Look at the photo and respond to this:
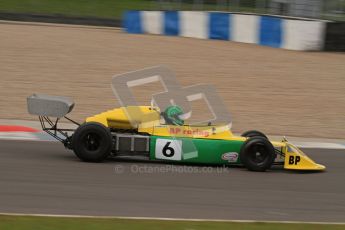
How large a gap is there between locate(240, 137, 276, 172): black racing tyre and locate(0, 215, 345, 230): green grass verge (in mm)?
2302

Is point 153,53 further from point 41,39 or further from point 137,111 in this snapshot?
point 137,111

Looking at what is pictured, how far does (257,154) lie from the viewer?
8.39 metres

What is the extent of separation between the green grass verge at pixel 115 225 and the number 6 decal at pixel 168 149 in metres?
2.41

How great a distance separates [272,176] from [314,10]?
14761mm

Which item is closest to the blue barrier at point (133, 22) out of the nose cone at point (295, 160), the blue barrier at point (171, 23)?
the blue barrier at point (171, 23)

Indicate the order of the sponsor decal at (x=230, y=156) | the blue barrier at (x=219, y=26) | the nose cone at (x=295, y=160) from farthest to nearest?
the blue barrier at (x=219, y=26), the nose cone at (x=295, y=160), the sponsor decal at (x=230, y=156)

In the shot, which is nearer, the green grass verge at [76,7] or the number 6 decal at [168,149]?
the number 6 decal at [168,149]

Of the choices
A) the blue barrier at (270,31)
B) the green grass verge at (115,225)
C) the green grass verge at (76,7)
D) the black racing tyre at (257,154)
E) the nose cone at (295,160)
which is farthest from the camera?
the green grass verge at (76,7)

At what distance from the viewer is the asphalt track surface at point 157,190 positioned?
255 inches

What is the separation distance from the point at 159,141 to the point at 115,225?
2.77 m

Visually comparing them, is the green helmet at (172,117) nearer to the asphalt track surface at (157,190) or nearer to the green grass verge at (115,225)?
the asphalt track surface at (157,190)

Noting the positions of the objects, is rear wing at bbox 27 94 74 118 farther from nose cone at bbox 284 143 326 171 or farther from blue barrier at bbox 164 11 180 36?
blue barrier at bbox 164 11 180 36

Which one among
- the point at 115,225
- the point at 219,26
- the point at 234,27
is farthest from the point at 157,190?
the point at 219,26

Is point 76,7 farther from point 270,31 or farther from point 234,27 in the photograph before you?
point 270,31
